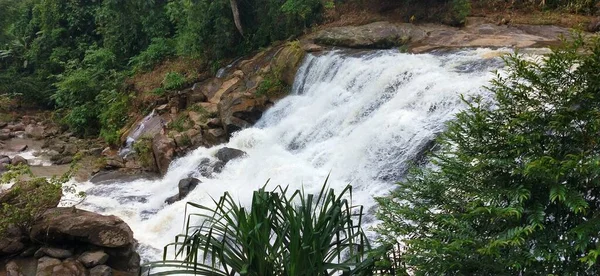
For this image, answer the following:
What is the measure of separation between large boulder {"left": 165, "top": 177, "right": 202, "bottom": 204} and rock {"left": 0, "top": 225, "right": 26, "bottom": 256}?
2438 mm

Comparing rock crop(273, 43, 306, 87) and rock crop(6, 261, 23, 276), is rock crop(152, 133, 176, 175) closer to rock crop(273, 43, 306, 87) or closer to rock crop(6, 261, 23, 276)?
rock crop(273, 43, 306, 87)

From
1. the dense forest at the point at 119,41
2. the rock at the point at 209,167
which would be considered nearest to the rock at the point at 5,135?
the dense forest at the point at 119,41

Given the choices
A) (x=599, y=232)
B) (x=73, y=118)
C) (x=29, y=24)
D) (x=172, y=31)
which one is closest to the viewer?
(x=599, y=232)

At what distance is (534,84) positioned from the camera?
295cm

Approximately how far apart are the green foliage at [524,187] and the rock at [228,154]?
6.80 metres

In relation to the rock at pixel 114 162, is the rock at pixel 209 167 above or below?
above

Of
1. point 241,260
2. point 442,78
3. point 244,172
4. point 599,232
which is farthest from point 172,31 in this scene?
point 599,232

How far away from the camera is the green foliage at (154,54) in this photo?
16.4 m

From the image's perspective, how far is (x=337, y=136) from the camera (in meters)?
9.12

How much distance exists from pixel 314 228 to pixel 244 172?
19.9 feet

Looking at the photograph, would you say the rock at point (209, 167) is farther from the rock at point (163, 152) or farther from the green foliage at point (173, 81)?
the green foliage at point (173, 81)

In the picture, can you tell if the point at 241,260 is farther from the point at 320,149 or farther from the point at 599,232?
the point at 320,149

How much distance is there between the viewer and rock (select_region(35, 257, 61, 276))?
631cm

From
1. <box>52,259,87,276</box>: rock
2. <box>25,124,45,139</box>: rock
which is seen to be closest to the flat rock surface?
<box>52,259,87,276</box>: rock
